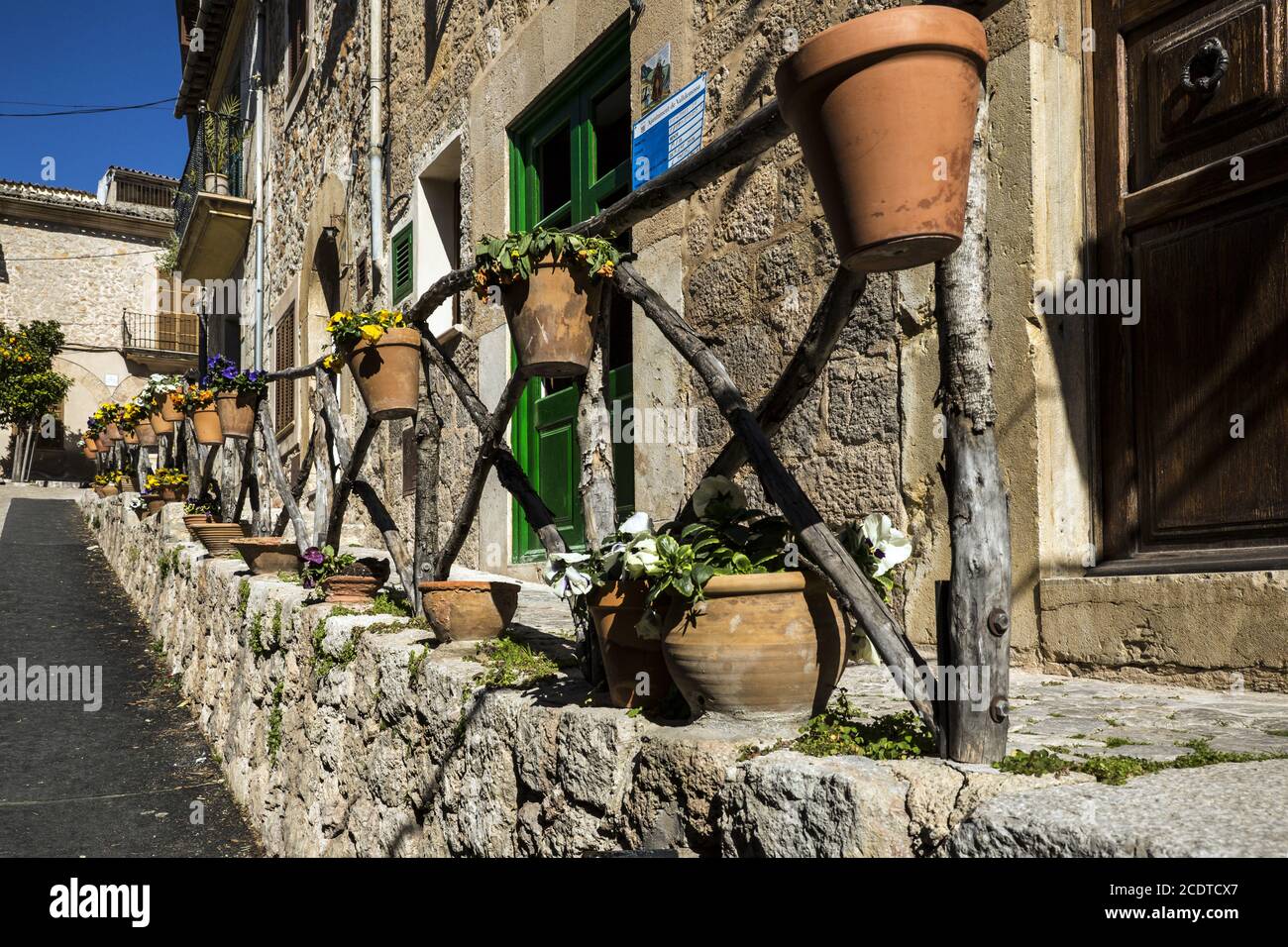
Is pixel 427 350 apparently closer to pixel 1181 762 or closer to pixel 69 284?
pixel 1181 762

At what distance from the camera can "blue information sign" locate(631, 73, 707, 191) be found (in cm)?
441

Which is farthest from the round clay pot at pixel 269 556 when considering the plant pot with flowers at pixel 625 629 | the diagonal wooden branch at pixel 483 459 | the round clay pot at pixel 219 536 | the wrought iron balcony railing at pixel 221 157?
the wrought iron balcony railing at pixel 221 157

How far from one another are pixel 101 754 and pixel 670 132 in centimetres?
419

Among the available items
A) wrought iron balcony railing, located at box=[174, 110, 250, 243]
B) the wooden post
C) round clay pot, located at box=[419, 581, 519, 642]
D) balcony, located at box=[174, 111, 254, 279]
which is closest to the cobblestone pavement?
round clay pot, located at box=[419, 581, 519, 642]

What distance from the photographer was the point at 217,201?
14836 mm

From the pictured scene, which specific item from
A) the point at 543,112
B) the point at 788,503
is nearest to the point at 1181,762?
the point at 788,503

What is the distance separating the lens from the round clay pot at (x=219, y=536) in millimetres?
7531

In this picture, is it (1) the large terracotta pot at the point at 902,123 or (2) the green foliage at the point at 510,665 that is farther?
(2) the green foliage at the point at 510,665

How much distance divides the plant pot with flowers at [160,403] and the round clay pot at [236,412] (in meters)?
3.65

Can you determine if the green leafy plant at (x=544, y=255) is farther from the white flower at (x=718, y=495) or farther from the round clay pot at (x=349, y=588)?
the round clay pot at (x=349, y=588)

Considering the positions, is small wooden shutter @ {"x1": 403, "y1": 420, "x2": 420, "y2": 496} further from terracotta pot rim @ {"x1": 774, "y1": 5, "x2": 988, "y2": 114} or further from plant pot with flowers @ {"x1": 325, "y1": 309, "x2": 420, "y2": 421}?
terracotta pot rim @ {"x1": 774, "y1": 5, "x2": 988, "y2": 114}

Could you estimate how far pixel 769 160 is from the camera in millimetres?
4000

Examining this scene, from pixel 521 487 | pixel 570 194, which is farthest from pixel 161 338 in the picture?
pixel 521 487

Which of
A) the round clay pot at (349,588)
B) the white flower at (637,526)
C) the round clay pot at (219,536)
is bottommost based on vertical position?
the round clay pot at (349,588)
